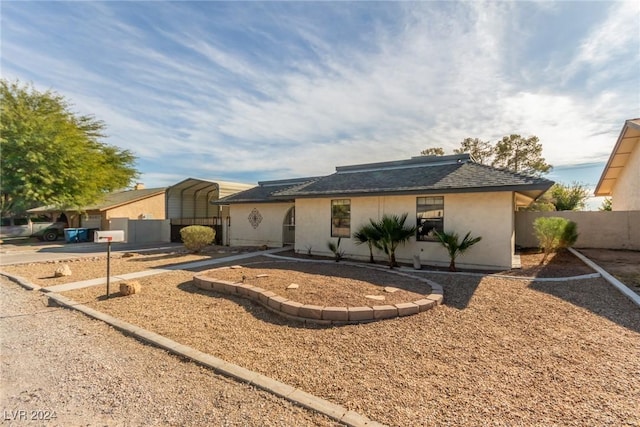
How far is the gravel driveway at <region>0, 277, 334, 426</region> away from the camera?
8.71 ft

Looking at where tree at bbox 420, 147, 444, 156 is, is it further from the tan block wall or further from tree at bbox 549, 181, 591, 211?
the tan block wall

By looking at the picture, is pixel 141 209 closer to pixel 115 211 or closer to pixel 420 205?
pixel 115 211

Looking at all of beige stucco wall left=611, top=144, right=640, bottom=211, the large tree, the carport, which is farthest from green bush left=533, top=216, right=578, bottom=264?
the large tree

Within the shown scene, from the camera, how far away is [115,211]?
81.1ft

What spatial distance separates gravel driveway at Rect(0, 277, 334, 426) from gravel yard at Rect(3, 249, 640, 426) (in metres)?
0.43

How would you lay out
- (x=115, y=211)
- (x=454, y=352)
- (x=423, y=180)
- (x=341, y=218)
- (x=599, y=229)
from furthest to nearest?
(x=115, y=211) < (x=599, y=229) < (x=341, y=218) < (x=423, y=180) < (x=454, y=352)

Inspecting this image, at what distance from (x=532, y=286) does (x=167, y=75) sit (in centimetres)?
1321

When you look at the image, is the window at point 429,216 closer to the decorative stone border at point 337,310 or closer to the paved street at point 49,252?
the decorative stone border at point 337,310

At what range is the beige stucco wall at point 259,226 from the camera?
1558cm

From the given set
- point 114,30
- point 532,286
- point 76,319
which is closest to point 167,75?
point 114,30

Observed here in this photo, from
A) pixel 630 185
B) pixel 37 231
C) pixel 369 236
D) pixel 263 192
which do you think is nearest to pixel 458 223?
pixel 369 236

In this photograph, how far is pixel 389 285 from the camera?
6.77m

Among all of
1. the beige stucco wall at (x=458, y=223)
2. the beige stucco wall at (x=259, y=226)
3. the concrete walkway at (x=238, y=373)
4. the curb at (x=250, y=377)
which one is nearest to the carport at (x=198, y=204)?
the beige stucco wall at (x=259, y=226)

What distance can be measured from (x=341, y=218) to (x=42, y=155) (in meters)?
18.6
